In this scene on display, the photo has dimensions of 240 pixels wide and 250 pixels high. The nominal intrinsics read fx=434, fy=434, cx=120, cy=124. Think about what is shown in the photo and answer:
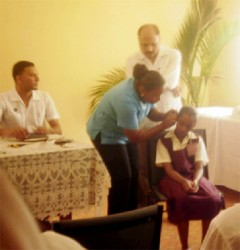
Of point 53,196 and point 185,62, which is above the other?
point 185,62

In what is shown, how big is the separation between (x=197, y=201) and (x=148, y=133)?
50 centimetres

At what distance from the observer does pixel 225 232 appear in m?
1.34

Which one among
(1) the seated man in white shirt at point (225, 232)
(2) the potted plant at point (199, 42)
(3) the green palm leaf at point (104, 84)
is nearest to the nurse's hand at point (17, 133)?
(1) the seated man in white shirt at point (225, 232)

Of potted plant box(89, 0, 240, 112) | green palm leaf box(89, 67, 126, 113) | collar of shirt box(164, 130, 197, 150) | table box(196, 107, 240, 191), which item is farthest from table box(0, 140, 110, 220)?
potted plant box(89, 0, 240, 112)

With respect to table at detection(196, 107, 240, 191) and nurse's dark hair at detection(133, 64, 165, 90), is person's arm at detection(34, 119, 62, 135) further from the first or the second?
table at detection(196, 107, 240, 191)

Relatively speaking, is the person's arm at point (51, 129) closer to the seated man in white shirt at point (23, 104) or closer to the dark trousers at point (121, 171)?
the seated man in white shirt at point (23, 104)

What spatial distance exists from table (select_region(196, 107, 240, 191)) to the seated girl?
0.91 meters

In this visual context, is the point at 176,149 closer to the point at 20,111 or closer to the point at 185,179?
the point at 185,179

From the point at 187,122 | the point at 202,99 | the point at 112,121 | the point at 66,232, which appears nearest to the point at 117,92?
the point at 112,121

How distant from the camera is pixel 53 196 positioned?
95.9 inches

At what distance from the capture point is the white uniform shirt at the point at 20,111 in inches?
112

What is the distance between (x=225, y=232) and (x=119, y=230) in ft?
1.17

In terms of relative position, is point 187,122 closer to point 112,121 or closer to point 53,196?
point 112,121

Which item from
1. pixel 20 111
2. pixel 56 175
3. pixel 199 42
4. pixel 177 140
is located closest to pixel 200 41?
pixel 199 42
